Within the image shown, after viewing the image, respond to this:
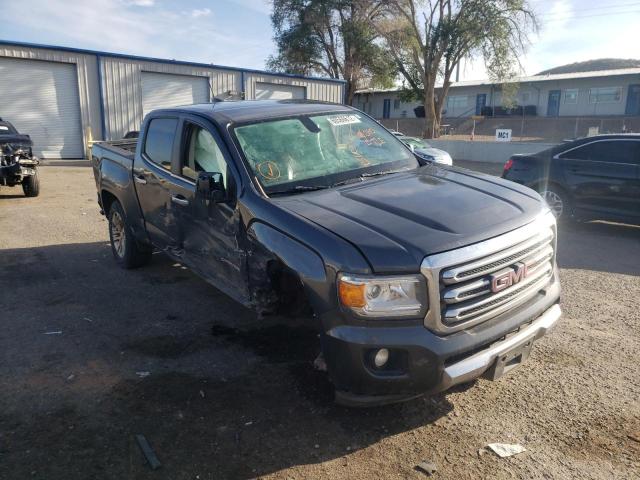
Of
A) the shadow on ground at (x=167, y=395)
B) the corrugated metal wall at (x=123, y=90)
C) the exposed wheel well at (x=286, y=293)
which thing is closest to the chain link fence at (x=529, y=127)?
the corrugated metal wall at (x=123, y=90)

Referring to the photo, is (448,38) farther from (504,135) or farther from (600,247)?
(600,247)

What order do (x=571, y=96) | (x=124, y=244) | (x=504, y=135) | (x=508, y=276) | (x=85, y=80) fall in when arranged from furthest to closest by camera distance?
(x=571, y=96), (x=504, y=135), (x=85, y=80), (x=124, y=244), (x=508, y=276)

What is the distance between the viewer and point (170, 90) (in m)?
24.0

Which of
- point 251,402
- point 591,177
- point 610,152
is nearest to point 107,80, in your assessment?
point 591,177

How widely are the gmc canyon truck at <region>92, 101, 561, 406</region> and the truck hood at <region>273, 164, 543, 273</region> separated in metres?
0.01

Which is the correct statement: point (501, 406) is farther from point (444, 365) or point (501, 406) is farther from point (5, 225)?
point (5, 225)

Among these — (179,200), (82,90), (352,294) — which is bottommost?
(352,294)

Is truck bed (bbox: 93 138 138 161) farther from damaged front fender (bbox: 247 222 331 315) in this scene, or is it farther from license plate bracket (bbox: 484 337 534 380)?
license plate bracket (bbox: 484 337 534 380)

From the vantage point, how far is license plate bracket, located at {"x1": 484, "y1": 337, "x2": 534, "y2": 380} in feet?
9.49

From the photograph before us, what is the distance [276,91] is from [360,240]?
26107mm

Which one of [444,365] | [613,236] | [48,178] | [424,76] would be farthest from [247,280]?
[424,76]

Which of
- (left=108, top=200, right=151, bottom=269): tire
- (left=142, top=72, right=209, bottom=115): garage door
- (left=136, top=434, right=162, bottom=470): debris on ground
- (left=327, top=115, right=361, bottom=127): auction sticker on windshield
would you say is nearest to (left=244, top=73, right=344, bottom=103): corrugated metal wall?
(left=142, top=72, right=209, bottom=115): garage door

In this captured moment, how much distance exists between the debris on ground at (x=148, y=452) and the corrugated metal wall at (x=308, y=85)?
23270 mm

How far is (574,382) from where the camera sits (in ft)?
11.7
